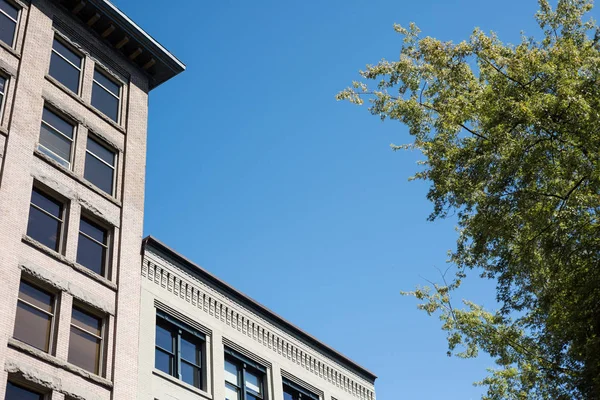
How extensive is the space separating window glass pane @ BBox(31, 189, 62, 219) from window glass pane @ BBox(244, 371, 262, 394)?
8.94 meters

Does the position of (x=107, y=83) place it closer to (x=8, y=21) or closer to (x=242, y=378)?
(x=8, y=21)

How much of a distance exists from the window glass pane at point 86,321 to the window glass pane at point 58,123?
20.8ft

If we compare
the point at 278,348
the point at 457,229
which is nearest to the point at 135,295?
the point at 278,348

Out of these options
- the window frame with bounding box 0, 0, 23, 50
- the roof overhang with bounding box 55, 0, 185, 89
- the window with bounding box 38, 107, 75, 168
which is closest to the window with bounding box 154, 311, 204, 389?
the window with bounding box 38, 107, 75, 168

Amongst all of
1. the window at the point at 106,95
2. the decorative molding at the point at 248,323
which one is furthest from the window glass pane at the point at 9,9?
the decorative molding at the point at 248,323

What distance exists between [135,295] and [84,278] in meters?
1.91

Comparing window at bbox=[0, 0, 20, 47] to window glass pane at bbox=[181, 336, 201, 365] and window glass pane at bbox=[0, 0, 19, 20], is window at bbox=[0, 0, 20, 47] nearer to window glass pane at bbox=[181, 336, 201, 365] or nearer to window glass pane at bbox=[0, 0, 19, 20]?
window glass pane at bbox=[0, 0, 19, 20]

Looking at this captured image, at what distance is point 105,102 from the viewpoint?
28.8m

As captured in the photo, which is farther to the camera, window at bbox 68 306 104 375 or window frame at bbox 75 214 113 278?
window frame at bbox 75 214 113 278

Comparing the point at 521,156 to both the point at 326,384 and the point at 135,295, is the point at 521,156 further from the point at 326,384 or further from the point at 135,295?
the point at 326,384

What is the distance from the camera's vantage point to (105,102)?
1134 inches

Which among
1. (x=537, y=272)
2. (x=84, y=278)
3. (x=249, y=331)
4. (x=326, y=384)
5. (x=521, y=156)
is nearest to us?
(x=521, y=156)

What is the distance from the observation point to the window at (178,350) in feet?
82.1

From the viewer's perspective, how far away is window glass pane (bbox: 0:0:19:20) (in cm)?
2612
